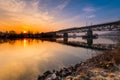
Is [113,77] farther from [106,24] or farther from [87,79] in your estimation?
[106,24]

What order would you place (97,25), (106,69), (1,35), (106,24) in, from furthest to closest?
(1,35) < (97,25) < (106,24) < (106,69)

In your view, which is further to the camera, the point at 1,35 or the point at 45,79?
the point at 1,35

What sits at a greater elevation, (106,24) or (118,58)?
(106,24)

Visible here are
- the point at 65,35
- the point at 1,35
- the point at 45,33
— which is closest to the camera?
the point at 65,35

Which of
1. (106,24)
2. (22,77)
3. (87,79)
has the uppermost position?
(106,24)

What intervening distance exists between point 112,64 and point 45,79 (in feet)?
15.5

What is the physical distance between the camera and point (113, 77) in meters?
8.31

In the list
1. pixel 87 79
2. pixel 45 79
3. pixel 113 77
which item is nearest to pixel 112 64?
pixel 113 77

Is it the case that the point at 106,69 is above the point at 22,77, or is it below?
above

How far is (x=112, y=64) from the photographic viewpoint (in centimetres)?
1038

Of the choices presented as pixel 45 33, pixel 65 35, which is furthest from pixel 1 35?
pixel 65 35

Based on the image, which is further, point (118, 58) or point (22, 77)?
point (22, 77)

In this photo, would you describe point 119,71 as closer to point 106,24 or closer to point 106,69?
point 106,69

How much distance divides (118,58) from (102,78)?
150 inches
